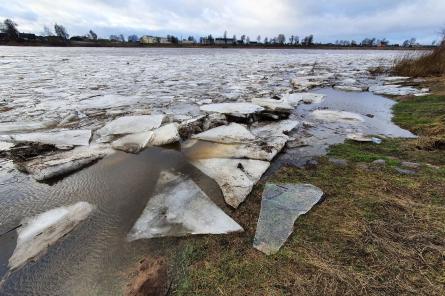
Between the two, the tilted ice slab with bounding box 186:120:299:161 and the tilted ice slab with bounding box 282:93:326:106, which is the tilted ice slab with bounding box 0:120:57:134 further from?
the tilted ice slab with bounding box 282:93:326:106

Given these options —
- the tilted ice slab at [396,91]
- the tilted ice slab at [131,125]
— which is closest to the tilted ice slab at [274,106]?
the tilted ice slab at [131,125]

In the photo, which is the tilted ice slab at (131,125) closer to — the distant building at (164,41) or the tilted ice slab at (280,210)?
the tilted ice slab at (280,210)

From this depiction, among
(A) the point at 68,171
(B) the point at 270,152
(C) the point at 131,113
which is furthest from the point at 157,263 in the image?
(C) the point at 131,113

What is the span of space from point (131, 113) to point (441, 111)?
569cm

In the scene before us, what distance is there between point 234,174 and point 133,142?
1.50 metres

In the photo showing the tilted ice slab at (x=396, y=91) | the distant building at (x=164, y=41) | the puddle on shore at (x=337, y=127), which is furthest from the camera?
the distant building at (x=164, y=41)

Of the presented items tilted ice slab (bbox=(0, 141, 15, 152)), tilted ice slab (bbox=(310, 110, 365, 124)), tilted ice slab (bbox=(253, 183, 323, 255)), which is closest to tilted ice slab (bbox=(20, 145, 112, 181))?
tilted ice slab (bbox=(0, 141, 15, 152))

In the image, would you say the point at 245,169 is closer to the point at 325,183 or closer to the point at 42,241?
the point at 325,183

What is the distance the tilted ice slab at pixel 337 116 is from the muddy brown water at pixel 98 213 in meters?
0.93

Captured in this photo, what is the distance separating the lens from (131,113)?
4.61 m

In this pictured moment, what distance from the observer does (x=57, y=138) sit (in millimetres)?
3287

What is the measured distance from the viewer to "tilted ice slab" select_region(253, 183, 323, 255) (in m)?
1.71

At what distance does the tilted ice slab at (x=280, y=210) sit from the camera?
1.71 meters

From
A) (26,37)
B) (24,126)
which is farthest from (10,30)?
(24,126)
